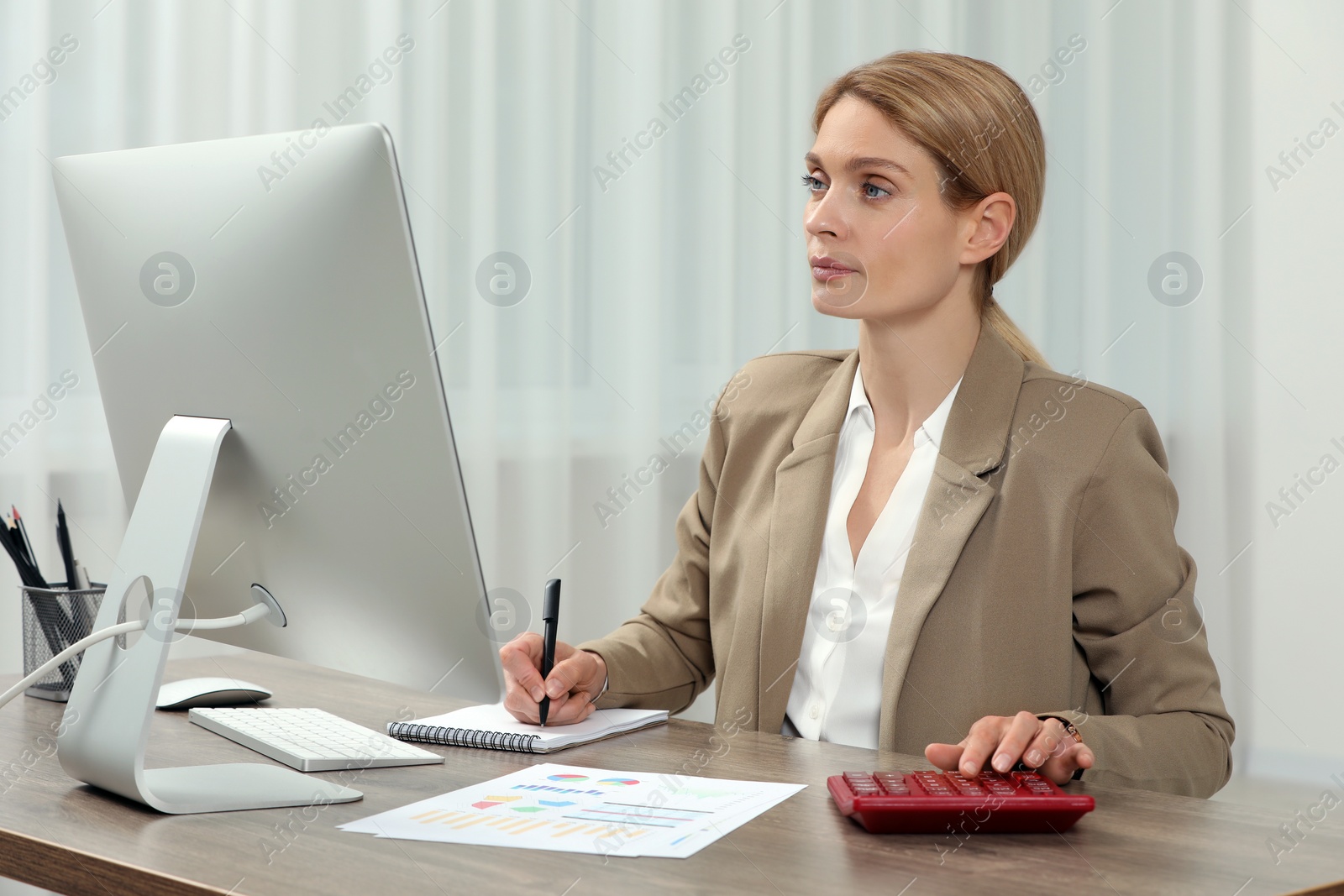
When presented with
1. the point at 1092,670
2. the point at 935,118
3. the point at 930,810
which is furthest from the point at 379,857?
the point at 935,118

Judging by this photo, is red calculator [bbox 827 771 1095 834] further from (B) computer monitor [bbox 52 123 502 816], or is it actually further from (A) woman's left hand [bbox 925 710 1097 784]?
(B) computer monitor [bbox 52 123 502 816]

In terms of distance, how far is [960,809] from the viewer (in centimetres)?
83

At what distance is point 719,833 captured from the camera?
0.83m

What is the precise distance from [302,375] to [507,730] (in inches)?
17.6

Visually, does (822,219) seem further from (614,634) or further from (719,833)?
(719,833)

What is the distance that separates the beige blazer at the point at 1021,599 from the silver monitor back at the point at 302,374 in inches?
17.3

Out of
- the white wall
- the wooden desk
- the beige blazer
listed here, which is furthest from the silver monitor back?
the white wall

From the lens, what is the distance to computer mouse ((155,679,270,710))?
1262mm

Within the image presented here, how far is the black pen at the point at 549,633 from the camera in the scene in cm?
118

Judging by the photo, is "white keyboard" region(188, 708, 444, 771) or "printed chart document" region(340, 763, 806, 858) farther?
"white keyboard" region(188, 708, 444, 771)

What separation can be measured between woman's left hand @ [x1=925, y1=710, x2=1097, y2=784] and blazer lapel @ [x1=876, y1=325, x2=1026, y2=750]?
24 centimetres

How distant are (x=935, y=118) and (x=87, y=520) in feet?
5.85

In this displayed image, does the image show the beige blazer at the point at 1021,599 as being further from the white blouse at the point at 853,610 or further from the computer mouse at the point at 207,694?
the computer mouse at the point at 207,694

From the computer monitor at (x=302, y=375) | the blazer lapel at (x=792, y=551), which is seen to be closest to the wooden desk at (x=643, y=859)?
the computer monitor at (x=302, y=375)
